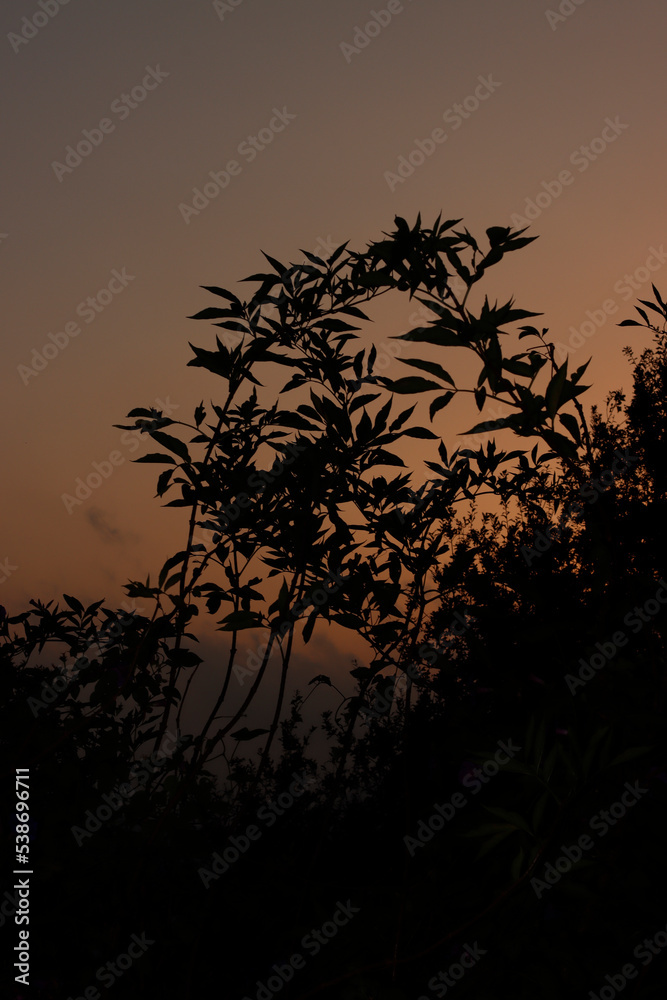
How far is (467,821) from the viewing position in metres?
2.35

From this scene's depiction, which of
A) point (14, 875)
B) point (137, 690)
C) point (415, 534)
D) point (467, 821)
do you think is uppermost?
point (415, 534)

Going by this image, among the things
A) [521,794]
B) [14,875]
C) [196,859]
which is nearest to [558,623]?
[521,794]

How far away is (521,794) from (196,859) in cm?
174

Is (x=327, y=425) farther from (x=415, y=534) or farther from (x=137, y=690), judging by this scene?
(x=137, y=690)

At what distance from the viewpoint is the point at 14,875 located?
9.57 ft

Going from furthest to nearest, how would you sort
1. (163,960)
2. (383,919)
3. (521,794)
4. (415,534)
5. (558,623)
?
(415,534) → (163,960) → (383,919) → (558,623) → (521,794)

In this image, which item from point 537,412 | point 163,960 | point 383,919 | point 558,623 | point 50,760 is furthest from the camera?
point 50,760

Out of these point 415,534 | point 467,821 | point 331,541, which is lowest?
point 467,821

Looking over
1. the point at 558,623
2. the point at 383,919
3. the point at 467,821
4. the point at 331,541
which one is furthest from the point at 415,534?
the point at 383,919

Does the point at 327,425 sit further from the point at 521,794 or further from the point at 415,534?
the point at 521,794

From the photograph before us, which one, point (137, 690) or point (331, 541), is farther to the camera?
point (137, 690)

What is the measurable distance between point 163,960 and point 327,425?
2.15 metres

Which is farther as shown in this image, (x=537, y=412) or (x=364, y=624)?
(x=364, y=624)

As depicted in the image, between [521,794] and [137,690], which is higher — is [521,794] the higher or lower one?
the higher one
